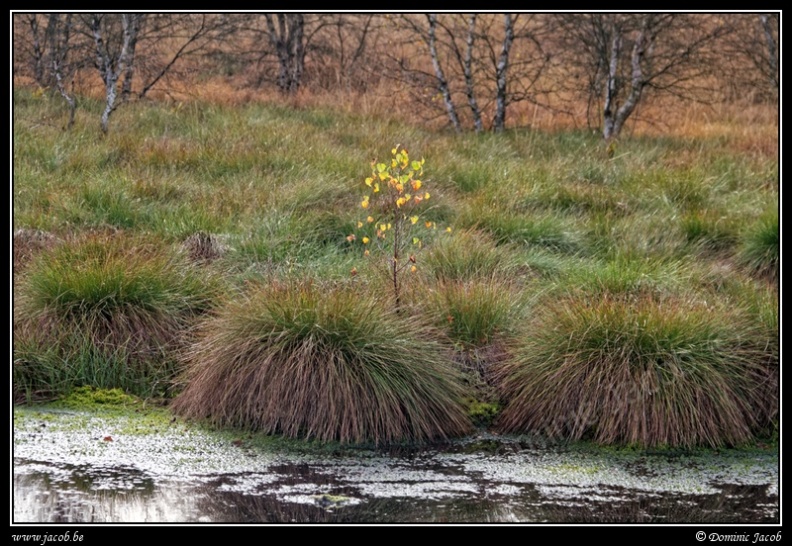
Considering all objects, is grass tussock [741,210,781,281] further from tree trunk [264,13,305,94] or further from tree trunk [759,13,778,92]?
tree trunk [264,13,305,94]

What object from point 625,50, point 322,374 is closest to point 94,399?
point 322,374

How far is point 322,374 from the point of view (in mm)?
5586

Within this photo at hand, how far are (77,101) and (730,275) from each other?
9.37m

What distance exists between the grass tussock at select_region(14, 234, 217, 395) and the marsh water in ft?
1.49

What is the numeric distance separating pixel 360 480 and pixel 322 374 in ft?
2.83

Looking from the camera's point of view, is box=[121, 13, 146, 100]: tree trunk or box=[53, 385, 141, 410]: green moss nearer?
box=[53, 385, 141, 410]: green moss

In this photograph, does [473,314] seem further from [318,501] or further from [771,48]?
[771,48]

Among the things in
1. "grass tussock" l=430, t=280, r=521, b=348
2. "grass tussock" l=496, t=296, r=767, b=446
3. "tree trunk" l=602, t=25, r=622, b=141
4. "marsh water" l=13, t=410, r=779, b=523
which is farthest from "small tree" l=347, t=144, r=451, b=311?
"tree trunk" l=602, t=25, r=622, b=141

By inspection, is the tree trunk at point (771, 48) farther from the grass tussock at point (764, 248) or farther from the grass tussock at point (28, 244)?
the grass tussock at point (28, 244)

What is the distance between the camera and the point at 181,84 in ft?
51.5

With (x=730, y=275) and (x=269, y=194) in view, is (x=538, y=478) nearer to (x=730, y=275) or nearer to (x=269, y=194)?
(x=730, y=275)

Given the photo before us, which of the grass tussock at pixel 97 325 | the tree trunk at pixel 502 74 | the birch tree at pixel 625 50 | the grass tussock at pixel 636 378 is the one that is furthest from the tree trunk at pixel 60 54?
the grass tussock at pixel 636 378

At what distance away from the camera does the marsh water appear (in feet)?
14.7

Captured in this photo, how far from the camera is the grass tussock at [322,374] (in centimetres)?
557
